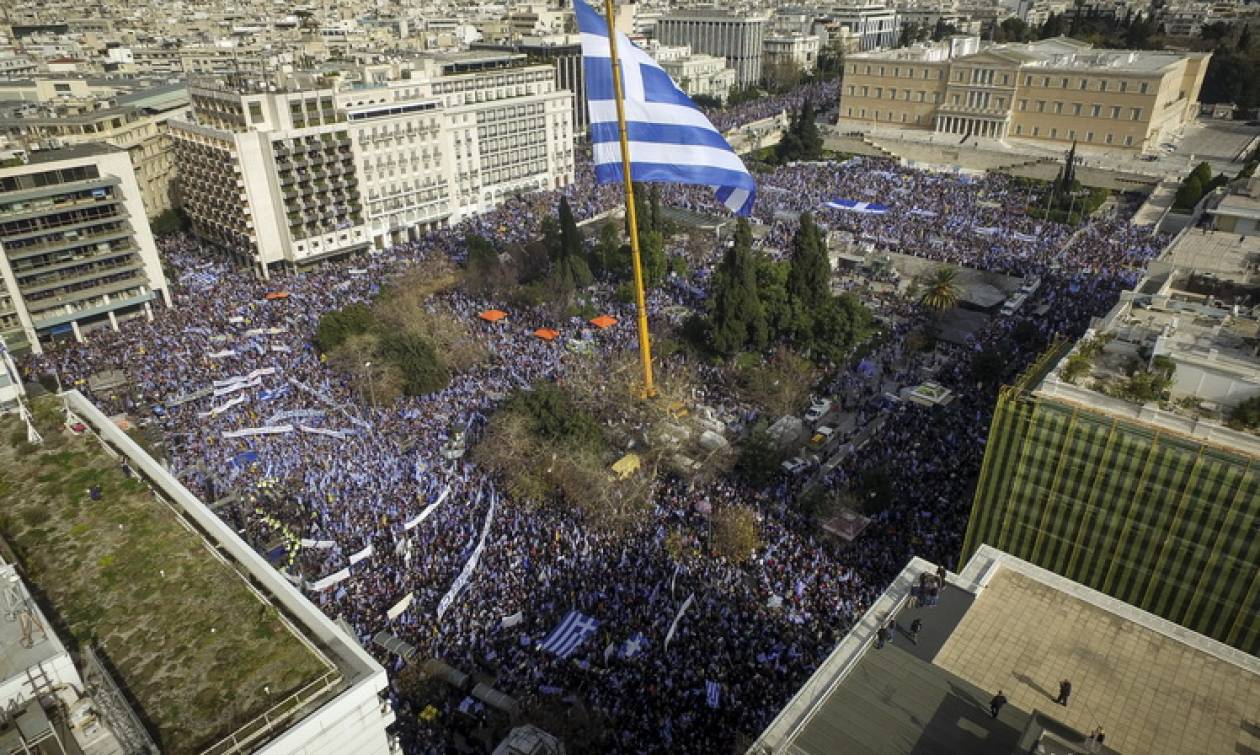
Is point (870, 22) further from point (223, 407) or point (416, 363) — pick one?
point (223, 407)

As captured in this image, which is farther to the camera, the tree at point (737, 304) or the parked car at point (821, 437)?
the tree at point (737, 304)

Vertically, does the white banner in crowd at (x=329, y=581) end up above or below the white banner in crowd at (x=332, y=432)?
above

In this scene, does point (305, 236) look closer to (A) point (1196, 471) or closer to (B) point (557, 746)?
(B) point (557, 746)

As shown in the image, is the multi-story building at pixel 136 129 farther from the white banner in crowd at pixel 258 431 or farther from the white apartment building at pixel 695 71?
the white apartment building at pixel 695 71

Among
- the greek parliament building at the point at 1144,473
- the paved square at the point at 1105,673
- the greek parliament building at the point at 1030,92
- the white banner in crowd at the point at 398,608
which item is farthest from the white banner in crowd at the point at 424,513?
→ the greek parliament building at the point at 1030,92

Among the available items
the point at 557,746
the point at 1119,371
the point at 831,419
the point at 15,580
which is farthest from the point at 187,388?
the point at 1119,371
